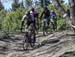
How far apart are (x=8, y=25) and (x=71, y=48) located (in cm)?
2194

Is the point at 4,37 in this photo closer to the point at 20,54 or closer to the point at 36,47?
the point at 36,47

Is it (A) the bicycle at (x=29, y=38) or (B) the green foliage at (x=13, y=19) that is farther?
(B) the green foliage at (x=13, y=19)

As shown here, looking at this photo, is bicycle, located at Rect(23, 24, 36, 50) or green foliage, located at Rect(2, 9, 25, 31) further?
green foliage, located at Rect(2, 9, 25, 31)

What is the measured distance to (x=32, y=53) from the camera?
13.7 m

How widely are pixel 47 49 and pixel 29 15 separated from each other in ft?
7.02

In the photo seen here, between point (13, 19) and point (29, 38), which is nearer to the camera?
point (29, 38)

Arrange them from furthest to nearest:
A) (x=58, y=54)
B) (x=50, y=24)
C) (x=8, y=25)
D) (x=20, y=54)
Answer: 1. (x=8, y=25)
2. (x=50, y=24)
3. (x=20, y=54)
4. (x=58, y=54)

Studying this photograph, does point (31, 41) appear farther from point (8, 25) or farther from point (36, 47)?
point (8, 25)

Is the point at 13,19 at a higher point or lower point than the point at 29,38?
lower

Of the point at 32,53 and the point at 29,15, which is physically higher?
the point at 29,15

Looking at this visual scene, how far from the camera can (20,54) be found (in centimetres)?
1366

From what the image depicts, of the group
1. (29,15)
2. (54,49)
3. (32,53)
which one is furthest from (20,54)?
(29,15)

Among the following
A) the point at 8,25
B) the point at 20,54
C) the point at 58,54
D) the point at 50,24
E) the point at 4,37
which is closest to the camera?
the point at 58,54

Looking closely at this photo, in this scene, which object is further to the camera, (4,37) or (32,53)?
(4,37)
